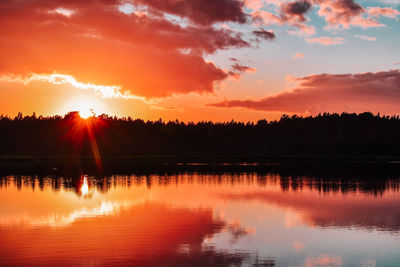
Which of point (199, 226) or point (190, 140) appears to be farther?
point (190, 140)

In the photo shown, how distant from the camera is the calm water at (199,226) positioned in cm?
1989

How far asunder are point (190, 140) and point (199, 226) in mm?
167842

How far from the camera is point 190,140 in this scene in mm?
195125

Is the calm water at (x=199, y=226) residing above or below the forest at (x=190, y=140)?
below

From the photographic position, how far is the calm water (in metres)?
19.9

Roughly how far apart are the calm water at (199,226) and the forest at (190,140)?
12049 cm

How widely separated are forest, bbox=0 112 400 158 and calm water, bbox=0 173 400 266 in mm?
120492

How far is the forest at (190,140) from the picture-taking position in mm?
166375

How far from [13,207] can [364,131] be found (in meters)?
164

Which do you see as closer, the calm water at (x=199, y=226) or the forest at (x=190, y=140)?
the calm water at (x=199, y=226)

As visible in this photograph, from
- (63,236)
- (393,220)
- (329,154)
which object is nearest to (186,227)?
(63,236)

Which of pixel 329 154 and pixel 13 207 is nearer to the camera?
pixel 13 207

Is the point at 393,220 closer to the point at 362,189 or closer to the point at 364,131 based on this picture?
the point at 362,189

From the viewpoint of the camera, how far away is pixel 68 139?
17950 centimetres
